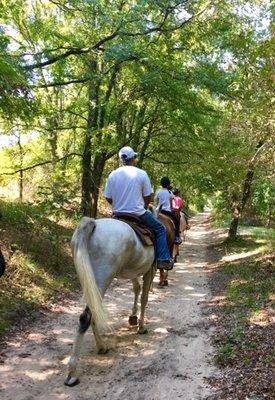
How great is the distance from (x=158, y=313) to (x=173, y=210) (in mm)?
4100

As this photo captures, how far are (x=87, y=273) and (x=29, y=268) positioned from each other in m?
4.56

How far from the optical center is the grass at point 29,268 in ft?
24.6

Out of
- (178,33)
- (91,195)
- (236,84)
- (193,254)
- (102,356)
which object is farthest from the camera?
(193,254)

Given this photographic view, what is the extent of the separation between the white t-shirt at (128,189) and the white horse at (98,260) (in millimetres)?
467

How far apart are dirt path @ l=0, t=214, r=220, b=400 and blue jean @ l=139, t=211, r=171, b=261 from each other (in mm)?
1272

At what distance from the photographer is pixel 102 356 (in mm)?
5844

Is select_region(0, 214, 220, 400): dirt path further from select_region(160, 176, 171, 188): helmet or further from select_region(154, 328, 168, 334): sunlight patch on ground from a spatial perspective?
select_region(160, 176, 171, 188): helmet

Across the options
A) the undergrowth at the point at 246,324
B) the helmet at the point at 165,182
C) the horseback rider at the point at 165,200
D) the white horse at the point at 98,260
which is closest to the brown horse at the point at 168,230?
the horseback rider at the point at 165,200

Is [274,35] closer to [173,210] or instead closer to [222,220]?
[173,210]

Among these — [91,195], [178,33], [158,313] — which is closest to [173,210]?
[158,313]

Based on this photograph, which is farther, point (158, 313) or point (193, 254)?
point (193, 254)

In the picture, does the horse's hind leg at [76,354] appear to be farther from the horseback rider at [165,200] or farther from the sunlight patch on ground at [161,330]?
the horseback rider at [165,200]

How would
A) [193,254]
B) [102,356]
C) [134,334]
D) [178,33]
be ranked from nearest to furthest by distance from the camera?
[102,356]
[134,334]
[178,33]
[193,254]

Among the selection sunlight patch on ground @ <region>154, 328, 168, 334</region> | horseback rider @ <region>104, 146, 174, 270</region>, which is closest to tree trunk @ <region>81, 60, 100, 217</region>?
horseback rider @ <region>104, 146, 174, 270</region>
